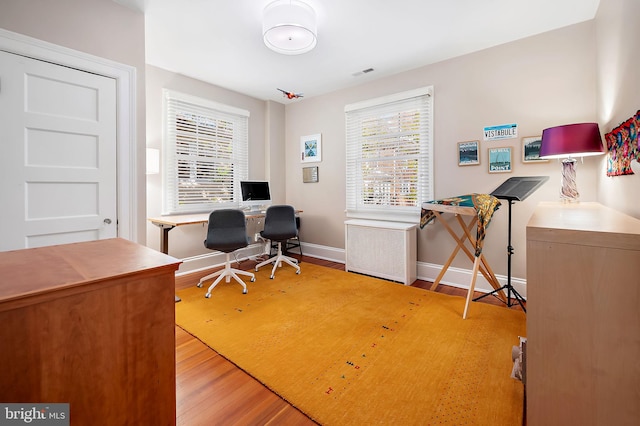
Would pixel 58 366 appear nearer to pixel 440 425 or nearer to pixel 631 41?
pixel 440 425

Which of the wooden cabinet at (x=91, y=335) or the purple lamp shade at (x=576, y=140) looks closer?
the wooden cabinet at (x=91, y=335)

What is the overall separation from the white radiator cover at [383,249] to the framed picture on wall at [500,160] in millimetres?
1130

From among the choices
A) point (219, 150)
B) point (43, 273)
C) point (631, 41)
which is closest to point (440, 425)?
point (43, 273)

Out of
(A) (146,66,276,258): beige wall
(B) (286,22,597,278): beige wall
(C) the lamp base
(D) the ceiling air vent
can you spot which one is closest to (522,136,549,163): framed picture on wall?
(B) (286,22,597,278): beige wall

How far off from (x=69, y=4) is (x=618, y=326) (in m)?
3.84

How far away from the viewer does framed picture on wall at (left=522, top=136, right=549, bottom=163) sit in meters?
2.89

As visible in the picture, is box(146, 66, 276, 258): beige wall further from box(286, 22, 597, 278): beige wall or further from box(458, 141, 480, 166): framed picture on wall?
box(458, 141, 480, 166): framed picture on wall

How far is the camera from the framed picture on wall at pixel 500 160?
10.0 ft

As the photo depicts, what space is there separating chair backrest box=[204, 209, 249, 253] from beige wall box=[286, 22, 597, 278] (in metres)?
2.35

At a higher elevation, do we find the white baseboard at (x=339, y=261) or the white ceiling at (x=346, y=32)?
the white ceiling at (x=346, y=32)

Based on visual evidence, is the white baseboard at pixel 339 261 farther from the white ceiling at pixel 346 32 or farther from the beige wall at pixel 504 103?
the white ceiling at pixel 346 32

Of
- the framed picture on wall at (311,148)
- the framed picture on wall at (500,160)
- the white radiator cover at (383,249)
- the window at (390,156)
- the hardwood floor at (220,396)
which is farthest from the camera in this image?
the framed picture on wall at (311,148)

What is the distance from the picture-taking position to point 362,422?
1.45 meters

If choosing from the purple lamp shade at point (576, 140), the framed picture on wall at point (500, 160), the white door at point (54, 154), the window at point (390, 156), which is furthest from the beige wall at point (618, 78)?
the white door at point (54, 154)
